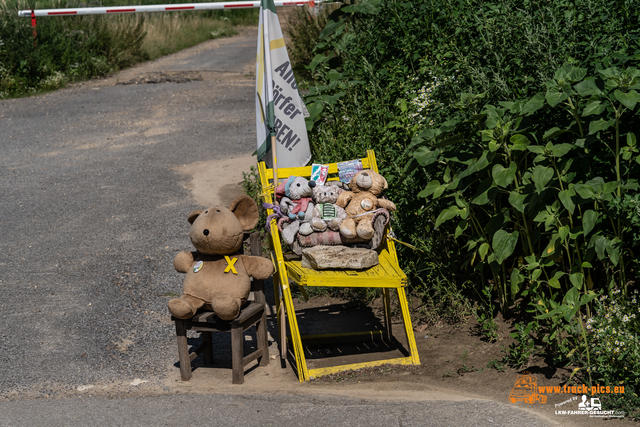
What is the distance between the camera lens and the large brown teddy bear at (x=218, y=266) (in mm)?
4020

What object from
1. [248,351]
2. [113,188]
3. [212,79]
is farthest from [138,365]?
[212,79]

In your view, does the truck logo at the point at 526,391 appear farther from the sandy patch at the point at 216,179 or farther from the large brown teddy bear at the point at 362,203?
the sandy patch at the point at 216,179

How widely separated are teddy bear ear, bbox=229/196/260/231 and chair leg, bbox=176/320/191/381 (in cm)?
75

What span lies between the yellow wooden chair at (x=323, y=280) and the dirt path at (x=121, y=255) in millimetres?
96

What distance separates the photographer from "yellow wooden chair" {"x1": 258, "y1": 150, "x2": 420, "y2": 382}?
3.98m

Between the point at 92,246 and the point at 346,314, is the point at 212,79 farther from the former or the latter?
the point at 346,314

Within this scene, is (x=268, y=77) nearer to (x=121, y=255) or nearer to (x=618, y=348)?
(x=121, y=255)

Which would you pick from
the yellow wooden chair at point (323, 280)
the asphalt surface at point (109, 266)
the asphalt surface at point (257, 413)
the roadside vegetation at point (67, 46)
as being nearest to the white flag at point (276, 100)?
the yellow wooden chair at point (323, 280)

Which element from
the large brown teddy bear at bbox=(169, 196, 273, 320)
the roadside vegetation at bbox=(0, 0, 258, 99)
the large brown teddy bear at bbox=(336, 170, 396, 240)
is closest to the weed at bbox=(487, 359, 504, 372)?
the large brown teddy bear at bbox=(336, 170, 396, 240)

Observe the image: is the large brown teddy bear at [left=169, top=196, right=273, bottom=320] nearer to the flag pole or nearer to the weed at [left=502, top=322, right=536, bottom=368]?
the flag pole

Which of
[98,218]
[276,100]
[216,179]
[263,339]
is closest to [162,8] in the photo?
[216,179]

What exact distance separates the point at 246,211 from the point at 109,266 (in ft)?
7.56

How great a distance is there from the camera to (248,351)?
4.72 m

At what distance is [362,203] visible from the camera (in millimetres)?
4371
